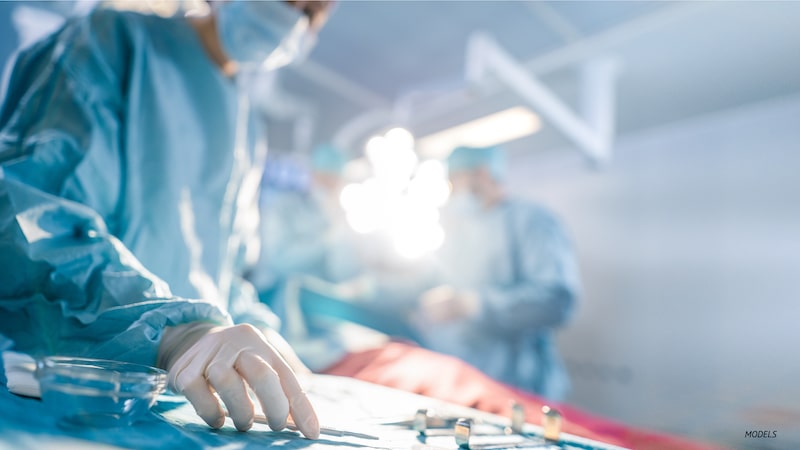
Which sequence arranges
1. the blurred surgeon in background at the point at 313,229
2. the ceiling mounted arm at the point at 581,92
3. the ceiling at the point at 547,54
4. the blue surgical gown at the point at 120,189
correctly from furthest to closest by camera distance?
the blurred surgeon in background at the point at 313,229
the ceiling mounted arm at the point at 581,92
the ceiling at the point at 547,54
the blue surgical gown at the point at 120,189

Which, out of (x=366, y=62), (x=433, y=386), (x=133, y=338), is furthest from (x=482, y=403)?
(x=366, y=62)

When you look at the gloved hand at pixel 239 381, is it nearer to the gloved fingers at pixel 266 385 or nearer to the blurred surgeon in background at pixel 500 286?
the gloved fingers at pixel 266 385

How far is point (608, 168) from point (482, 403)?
8.53 ft

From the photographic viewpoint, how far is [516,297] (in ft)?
9.12

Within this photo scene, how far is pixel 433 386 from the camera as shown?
4.31 feet

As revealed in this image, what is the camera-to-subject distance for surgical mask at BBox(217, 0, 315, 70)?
1.24m

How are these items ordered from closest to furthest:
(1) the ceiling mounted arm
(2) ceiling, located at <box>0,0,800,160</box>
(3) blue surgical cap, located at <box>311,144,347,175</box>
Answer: (2) ceiling, located at <box>0,0,800,160</box> → (1) the ceiling mounted arm → (3) blue surgical cap, located at <box>311,144,347,175</box>

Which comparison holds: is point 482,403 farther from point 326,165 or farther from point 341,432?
point 326,165

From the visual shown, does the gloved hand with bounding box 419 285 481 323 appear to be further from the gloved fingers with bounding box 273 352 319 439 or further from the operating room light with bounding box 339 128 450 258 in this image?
the gloved fingers with bounding box 273 352 319 439

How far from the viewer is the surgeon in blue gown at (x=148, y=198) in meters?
0.70

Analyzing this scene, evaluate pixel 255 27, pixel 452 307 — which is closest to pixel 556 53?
pixel 452 307

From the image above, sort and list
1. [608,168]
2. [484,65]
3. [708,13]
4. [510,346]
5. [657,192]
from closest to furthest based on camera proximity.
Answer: [708,13] → [484,65] → [510,346] → [657,192] → [608,168]

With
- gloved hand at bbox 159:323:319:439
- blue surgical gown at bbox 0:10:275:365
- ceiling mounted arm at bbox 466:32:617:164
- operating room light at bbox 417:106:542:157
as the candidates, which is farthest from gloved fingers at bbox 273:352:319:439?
operating room light at bbox 417:106:542:157

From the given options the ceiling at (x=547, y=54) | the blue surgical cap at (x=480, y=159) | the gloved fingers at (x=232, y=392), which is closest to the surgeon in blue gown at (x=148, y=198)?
the gloved fingers at (x=232, y=392)
